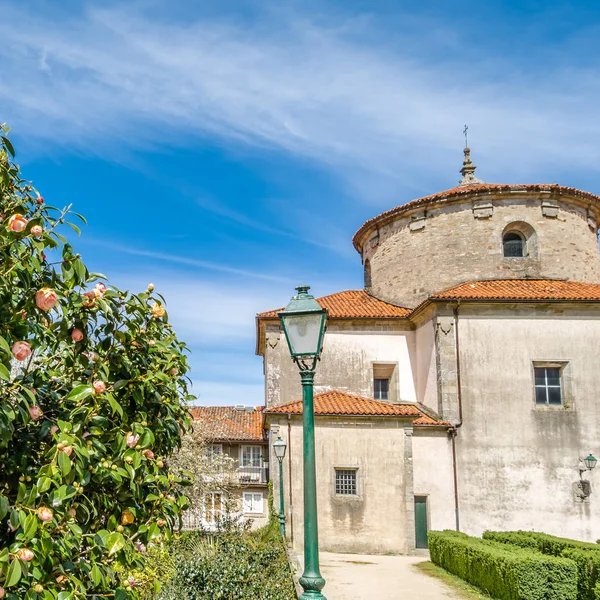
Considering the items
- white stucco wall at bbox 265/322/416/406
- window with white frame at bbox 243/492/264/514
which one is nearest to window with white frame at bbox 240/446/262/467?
window with white frame at bbox 243/492/264/514

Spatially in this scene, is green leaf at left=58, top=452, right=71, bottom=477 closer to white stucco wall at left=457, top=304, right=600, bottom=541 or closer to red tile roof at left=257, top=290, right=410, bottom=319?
white stucco wall at left=457, top=304, right=600, bottom=541

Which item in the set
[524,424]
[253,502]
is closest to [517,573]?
[524,424]

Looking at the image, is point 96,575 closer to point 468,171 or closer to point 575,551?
point 575,551

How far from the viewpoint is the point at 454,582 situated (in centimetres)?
1499

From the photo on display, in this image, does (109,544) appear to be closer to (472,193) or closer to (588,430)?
(588,430)

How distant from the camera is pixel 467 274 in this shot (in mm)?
23719

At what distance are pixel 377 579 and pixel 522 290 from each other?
1178cm

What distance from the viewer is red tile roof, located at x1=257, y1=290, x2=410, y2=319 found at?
23841mm

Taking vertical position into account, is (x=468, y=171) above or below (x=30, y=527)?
above

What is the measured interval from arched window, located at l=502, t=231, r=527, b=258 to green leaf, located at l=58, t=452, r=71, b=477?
894 inches

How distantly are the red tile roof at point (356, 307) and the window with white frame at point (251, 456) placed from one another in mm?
9727

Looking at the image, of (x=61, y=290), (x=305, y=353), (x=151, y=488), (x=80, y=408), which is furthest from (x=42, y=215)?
(x=305, y=353)

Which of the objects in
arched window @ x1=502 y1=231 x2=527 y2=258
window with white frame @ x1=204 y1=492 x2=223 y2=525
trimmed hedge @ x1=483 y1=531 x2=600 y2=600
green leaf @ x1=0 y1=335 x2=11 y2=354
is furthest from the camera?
window with white frame @ x1=204 y1=492 x2=223 y2=525

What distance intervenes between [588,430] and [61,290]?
20.1 metres
